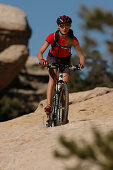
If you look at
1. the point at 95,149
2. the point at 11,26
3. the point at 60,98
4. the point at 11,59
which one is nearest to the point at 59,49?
the point at 60,98

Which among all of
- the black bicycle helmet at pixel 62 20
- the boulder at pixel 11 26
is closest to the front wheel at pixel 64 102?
the black bicycle helmet at pixel 62 20

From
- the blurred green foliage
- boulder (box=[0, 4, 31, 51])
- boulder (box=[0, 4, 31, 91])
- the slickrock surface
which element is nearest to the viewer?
the blurred green foliage

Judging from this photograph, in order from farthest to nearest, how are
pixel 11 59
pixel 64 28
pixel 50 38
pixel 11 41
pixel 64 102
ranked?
pixel 11 41, pixel 11 59, pixel 64 102, pixel 50 38, pixel 64 28

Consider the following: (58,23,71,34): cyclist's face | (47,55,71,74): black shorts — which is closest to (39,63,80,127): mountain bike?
(47,55,71,74): black shorts

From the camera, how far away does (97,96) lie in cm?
1083

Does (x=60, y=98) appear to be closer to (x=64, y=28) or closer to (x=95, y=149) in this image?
(x=64, y=28)

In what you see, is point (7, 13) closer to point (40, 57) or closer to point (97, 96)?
point (97, 96)

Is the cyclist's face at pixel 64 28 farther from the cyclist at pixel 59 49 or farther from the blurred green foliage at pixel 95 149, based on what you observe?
the blurred green foliage at pixel 95 149

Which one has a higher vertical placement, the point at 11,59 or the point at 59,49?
the point at 59,49

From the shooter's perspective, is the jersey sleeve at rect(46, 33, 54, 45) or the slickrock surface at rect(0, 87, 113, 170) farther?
the jersey sleeve at rect(46, 33, 54, 45)

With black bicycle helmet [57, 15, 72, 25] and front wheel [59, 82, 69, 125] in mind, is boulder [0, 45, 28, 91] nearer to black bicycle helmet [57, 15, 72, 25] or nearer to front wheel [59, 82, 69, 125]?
front wheel [59, 82, 69, 125]

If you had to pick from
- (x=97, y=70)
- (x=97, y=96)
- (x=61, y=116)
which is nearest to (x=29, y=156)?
(x=61, y=116)

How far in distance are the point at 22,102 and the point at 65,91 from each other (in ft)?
139

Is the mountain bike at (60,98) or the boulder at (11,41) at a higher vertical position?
the mountain bike at (60,98)
